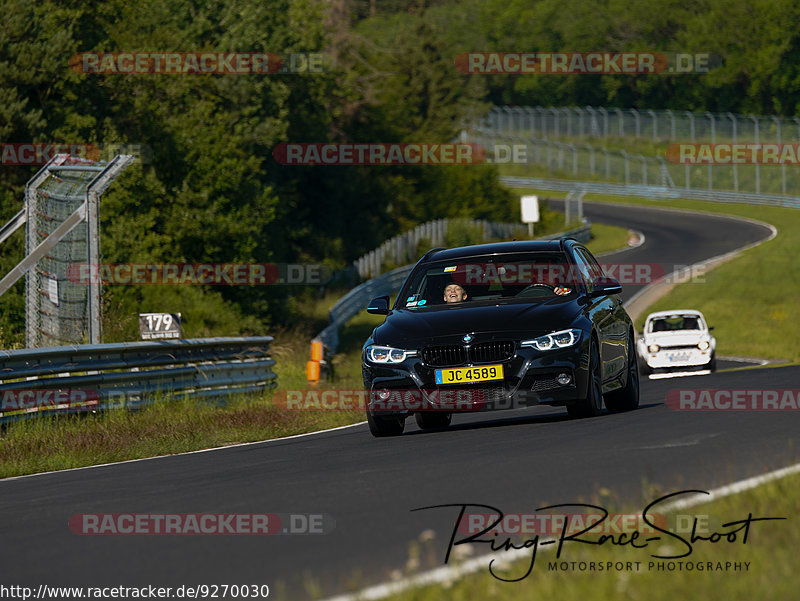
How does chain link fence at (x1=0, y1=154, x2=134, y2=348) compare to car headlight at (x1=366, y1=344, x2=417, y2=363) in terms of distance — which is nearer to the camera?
car headlight at (x1=366, y1=344, x2=417, y2=363)

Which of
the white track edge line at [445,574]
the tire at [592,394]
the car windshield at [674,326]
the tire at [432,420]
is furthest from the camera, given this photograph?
the car windshield at [674,326]

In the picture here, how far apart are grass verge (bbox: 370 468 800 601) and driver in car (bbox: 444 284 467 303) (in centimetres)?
680

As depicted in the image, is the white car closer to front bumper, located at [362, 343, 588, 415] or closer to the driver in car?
the driver in car

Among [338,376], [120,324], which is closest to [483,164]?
[338,376]

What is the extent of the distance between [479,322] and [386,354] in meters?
0.88

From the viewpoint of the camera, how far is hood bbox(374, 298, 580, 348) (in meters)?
12.3

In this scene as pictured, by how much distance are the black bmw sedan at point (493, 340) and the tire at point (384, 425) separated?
0.04 ft

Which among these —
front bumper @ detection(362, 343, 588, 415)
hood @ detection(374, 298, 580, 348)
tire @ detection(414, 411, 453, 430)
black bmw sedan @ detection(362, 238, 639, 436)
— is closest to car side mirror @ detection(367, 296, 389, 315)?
black bmw sedan @ detection(362, 238, 639, 436)

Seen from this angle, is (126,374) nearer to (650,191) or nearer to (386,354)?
(386,354)

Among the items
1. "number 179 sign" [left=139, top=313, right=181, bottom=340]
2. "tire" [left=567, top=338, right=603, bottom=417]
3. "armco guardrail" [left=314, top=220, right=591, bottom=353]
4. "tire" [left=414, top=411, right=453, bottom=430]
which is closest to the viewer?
"tire" [left=567, top=338, right=603, bottom=417]

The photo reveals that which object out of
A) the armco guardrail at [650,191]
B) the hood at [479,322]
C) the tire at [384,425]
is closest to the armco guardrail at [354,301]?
the tire at [384,425]

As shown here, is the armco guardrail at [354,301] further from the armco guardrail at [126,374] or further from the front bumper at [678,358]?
the armco guardrail at [126,374]

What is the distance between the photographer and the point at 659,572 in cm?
550

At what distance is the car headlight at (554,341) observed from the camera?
1216 centimetres
